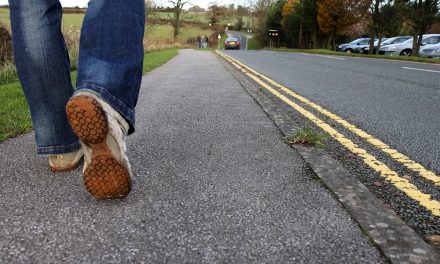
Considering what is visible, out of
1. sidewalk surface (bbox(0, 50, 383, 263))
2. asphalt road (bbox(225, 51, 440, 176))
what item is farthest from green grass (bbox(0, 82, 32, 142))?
asphalt road (bbox(225, 51, 440, 176))

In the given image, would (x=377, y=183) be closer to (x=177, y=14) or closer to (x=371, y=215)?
(x=371, y=215)

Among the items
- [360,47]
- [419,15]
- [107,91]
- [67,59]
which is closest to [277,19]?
[360,47]

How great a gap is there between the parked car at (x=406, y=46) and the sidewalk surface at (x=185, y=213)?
22477mm

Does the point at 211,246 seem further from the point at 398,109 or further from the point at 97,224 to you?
the point at 398,109

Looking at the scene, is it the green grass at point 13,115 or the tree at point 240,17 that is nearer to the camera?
the green grass at point 13,115

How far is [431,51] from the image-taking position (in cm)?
1914

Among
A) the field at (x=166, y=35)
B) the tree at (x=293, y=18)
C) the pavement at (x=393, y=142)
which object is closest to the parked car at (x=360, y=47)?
the field at (x=166, y=35)

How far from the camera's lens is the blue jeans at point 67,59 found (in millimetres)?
1548

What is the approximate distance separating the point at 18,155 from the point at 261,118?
211 cm

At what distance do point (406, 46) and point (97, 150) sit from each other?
24844 millimetres

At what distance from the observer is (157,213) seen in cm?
156

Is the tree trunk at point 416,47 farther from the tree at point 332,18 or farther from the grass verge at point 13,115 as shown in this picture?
the grass verge at point 13,115

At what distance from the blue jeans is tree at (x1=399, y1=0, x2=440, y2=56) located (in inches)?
861

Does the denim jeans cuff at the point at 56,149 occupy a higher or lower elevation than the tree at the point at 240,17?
lower
